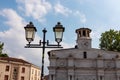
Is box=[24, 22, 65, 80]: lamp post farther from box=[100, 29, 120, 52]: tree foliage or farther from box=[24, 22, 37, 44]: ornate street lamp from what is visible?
box=[100, 29, 120, 52]: tree foliage

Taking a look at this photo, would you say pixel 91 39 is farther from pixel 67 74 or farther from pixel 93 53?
pixel 67 74

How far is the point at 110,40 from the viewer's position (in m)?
56.1

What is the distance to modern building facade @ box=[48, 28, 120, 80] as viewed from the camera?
132 feet

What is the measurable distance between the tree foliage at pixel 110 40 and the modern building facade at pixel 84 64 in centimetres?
1293

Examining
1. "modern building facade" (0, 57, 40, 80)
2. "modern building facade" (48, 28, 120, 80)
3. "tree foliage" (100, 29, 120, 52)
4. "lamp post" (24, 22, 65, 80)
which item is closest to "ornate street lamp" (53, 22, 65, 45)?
"lamp post" (24, 22, 65, 80)

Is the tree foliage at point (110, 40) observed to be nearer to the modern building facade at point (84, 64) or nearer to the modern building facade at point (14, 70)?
the modern building facade at point (84, 64)

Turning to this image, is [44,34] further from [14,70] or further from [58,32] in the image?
[14,70]

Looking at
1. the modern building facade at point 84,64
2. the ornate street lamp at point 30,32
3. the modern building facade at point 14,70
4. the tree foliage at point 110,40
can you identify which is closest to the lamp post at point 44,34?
the ornate street lamp at point 30,32

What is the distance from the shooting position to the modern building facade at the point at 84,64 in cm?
4009

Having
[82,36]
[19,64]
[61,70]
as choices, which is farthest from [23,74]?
[82,36]

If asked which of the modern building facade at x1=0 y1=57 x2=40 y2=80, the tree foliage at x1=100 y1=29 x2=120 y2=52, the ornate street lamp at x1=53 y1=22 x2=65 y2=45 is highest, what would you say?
the tree foliage at x1=100 y1=29 x2=120 y2=52

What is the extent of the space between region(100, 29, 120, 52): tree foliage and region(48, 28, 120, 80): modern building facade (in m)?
12.9

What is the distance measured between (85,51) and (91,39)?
3.77 meters

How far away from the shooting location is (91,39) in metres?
44.5
